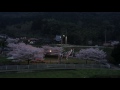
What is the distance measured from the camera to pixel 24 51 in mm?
5773

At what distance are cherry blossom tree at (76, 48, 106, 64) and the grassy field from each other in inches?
14.4

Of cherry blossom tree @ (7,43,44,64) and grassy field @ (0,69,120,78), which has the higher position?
cherry blossom tree @ (7,43,44,64)

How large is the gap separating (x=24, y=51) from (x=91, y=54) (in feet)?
4.87

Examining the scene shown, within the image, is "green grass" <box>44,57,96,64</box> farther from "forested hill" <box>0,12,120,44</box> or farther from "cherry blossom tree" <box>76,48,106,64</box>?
"forested hill" <box>0,12,120,44</box>

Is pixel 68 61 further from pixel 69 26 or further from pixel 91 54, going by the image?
pixel 69 26

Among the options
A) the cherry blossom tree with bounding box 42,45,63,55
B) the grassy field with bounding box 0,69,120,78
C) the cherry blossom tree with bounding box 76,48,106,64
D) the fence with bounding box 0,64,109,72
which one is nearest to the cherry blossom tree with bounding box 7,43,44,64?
the cherry blossom tree with bounding box 42,45,63,55

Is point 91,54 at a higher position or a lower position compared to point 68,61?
higher

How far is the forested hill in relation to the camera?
566 centimetres

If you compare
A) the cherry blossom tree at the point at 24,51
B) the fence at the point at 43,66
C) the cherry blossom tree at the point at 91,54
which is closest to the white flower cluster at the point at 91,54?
the cherry blossom tree at the point at 91,54

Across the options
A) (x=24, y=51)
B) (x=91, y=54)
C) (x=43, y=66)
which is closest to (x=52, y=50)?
(x=43, y=66)

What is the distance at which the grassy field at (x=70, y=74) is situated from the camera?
5.16 m
